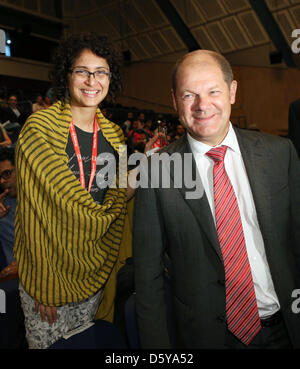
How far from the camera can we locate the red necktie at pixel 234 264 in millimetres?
1027

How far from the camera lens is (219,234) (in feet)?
3.38

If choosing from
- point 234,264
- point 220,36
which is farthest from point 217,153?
point 220,36

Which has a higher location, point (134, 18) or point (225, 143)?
point (134, 18)

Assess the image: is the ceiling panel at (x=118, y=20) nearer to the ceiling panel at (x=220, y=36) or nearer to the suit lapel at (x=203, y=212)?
the ceiling panel at (x=220, y=36)

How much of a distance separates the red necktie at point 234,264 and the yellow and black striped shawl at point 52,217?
495 mm

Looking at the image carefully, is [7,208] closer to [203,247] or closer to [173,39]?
[203,247]

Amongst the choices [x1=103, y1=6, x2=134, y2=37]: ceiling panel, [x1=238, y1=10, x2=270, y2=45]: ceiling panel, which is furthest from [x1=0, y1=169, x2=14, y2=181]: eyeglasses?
[x1=103, y1=6, x2=134, y2=37]: ceiling panel

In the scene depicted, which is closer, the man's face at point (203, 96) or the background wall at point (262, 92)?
the man's face at point (203, 96)

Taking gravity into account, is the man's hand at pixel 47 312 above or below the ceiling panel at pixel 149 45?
below

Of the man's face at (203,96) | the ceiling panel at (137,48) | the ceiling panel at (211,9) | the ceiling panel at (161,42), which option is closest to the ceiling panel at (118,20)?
the ceiling panel at (137,48)

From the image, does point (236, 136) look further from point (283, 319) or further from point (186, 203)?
point (283, 319)

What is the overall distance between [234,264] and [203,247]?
0.38 ft

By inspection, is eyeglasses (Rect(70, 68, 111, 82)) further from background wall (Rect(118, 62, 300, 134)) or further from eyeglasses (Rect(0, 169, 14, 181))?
background wall (Rect(118, 62, 300, 134))

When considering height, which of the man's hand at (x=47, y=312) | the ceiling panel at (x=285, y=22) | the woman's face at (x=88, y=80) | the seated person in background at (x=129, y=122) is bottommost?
the man's hand at (x=47, y=312)
